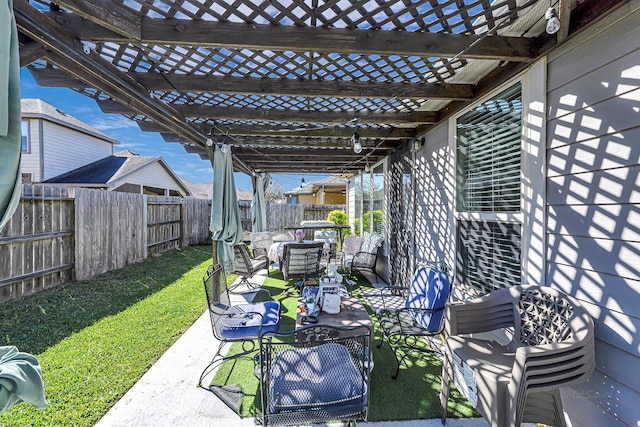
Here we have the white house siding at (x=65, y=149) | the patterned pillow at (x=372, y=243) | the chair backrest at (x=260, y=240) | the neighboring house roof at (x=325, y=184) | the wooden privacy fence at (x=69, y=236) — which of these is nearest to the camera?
the wooden privacy fence at (x=69, y=236)

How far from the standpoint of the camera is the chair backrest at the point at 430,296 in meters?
2.69

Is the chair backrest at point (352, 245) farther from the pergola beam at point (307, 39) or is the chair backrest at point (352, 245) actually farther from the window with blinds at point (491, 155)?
the pergola beam at point (307, 39)

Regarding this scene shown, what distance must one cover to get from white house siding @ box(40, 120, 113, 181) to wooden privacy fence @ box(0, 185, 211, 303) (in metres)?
6.49

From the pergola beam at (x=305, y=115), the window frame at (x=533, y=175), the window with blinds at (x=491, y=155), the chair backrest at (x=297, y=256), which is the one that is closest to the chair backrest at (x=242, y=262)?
the chair backrest at (x=297, y=256)

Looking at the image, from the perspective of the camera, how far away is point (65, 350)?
113 inches

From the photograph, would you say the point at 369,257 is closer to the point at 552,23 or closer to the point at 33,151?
the point at 552,23

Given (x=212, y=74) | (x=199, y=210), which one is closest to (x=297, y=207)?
(x=199, y=210)

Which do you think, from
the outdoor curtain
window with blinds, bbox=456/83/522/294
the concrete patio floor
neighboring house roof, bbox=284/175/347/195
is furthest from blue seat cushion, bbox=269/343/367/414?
neighboring house roof, bbox=284/175/347/195

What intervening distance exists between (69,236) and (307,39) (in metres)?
6.01

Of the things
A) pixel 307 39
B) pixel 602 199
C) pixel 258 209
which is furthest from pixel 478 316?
pixel 258 209

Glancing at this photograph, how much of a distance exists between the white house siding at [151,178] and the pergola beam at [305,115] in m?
9.85

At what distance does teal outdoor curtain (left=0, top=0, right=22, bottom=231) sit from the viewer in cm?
114

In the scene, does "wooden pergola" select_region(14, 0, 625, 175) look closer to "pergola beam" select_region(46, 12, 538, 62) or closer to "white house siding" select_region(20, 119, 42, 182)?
"pergola beam" select_region(46, 12, 538, 62)

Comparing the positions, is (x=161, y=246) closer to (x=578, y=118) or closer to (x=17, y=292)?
(x=17, y=292)
